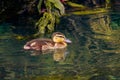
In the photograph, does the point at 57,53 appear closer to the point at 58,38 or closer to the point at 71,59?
the point at 58,38

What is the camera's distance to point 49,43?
11.6 meters

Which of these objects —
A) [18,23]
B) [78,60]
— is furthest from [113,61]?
[18,23]

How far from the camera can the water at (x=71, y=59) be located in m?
9.51

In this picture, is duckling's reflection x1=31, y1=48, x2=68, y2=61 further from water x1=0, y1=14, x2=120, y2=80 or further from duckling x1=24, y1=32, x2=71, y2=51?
duckling x1=24, y1=32, x2=71, y2=51

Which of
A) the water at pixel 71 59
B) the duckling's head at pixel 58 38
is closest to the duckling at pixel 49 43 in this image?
the duckling's head at pixel 58 38

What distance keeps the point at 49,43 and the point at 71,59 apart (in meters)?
1.22

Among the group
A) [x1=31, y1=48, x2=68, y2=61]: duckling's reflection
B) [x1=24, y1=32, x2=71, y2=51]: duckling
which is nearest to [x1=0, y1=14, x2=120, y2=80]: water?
[x1=31, y1=48, x2=68, y2=61]: duckling's reflection

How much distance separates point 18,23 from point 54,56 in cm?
370

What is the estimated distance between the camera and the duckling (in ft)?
37.3

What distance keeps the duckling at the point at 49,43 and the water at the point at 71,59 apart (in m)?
0.14

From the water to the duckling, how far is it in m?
0.14

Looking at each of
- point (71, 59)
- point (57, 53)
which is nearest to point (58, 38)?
point (57, 53)

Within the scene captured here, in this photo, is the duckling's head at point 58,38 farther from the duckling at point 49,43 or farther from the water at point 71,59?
the water at point 71,59

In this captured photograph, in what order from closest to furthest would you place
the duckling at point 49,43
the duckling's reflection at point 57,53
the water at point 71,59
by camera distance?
the water at point 71,59 → the duckling's reflection at point 57,53 → the duckling at point 49,43
